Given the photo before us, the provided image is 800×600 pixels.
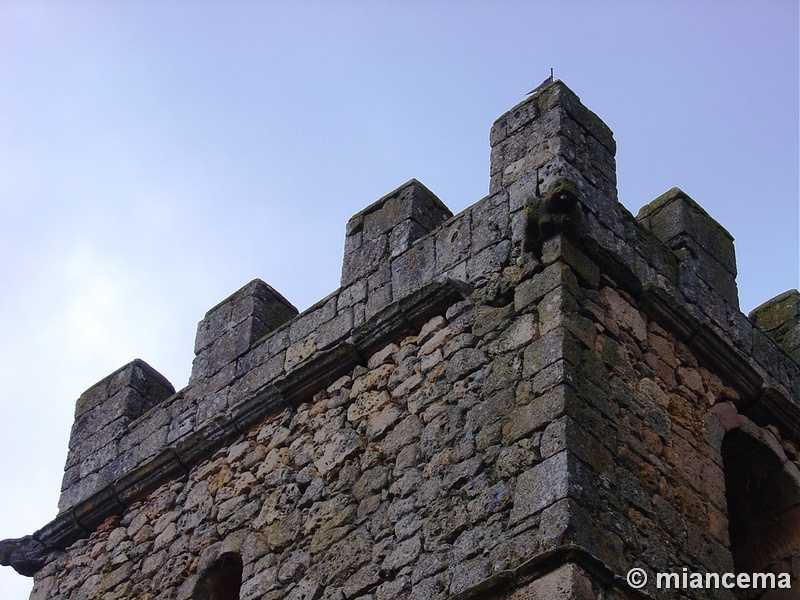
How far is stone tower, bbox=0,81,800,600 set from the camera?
686 cm

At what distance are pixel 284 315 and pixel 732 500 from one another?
2948 mm

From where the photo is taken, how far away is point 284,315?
9.61 metres

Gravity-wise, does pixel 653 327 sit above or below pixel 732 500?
above

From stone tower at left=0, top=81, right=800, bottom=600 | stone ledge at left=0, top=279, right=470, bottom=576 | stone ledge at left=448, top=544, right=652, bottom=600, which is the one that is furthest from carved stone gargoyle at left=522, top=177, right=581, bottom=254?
stone ledge at left=448, top=544, right=652, bottom=600

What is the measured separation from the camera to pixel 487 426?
7188mm

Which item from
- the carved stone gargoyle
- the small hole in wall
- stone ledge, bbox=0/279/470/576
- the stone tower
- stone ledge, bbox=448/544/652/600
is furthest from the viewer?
the small hole in wall

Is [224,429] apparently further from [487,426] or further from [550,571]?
[550,571]

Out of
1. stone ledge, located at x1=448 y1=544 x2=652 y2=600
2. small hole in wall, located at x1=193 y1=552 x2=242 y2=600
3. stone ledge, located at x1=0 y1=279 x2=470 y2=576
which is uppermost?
stone ledge, located at x1=0 y1=279 x2=470 y2=576

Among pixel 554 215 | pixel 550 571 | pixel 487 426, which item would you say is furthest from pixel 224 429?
pixel 550 571

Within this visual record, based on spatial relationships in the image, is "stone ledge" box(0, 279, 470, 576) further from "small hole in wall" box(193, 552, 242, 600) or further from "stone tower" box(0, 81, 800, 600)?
"small hole in wall" box(193, 552, 242, 600)

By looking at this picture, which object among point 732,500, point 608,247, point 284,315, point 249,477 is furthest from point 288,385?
point 732,500

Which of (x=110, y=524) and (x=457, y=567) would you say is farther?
(x=110, y=524)

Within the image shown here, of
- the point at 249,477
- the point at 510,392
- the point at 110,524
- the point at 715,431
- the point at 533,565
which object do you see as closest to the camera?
the point at 533,565

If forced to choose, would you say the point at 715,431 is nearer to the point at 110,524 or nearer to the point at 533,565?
the point at 533,565
